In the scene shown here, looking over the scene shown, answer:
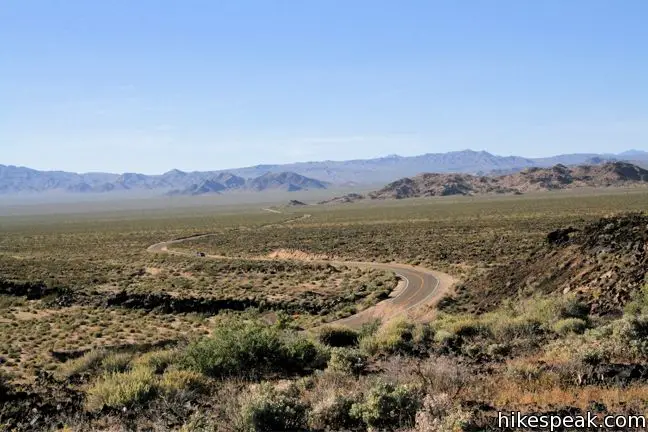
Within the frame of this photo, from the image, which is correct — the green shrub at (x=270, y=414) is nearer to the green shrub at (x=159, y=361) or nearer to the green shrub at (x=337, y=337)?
the green shrub at (x=159, y=361)

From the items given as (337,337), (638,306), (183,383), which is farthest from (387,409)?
(638,306)

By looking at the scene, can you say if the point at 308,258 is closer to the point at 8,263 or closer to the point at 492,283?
the point at 492,283

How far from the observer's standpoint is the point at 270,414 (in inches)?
258

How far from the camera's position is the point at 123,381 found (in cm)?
870

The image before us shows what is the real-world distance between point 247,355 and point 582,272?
16.2 m

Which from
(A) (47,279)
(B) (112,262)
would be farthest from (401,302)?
(B) (112,262)

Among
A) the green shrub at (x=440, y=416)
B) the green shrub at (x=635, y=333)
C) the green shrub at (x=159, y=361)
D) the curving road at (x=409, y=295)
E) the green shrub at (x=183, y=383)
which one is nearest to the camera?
the green shrub at (x=440, y=416)

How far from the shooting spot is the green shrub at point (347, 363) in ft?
31.7

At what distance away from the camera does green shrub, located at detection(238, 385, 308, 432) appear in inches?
254

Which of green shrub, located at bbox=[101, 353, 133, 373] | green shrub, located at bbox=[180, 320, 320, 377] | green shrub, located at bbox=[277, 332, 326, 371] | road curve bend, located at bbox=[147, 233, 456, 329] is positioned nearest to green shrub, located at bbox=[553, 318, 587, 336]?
green shrub, located at bbox=[277, 332, 326, 371]

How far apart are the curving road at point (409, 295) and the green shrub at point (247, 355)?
11.7 metres

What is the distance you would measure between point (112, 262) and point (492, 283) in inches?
1510

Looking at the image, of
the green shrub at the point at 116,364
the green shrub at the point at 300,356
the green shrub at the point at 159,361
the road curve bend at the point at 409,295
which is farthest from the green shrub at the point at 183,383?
the road curve bend at the point at 409,295

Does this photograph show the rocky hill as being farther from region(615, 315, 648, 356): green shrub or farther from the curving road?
region(615, 315, 648, 356): green shrub
